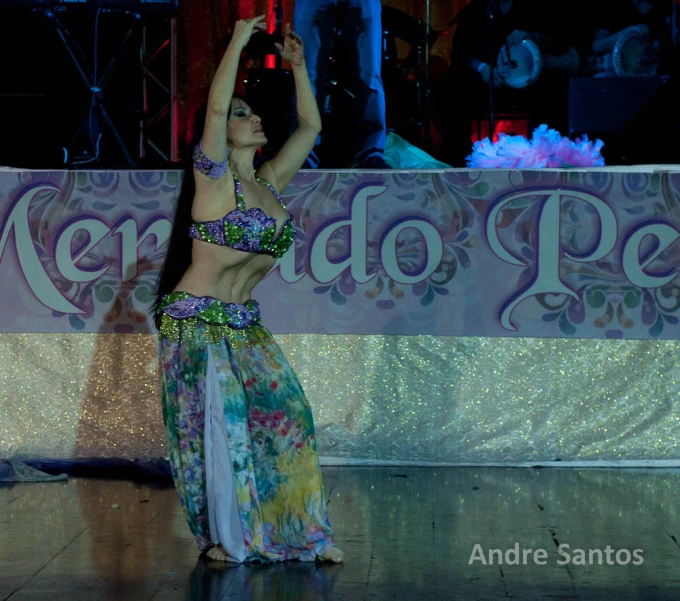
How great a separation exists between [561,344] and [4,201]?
118 inches

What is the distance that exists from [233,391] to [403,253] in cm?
224

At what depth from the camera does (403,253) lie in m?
6.21

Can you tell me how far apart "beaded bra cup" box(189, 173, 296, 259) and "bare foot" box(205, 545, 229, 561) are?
3.46 feet

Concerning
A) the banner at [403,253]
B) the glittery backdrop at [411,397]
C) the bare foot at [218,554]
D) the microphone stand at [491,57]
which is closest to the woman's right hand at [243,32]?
the bare foot at [218,554]

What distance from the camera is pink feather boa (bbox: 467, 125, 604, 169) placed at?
6508 millimetres

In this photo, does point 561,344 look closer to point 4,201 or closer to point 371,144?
point 371,144

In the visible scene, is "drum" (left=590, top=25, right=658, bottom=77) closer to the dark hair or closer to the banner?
the banner

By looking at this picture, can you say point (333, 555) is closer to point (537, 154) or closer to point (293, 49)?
point (293, 49)

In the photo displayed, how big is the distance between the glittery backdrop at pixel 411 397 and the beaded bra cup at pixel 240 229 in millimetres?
2083

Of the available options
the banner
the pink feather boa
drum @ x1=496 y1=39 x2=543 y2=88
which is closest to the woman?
the banner

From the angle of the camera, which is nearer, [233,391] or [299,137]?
[233,391]

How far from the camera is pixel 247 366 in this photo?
423 cm

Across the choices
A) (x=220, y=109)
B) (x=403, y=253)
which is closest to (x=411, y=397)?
(x=403, y=253)

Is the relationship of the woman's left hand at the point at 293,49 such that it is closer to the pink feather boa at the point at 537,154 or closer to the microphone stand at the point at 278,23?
the pink feather boa at the point at 537,154
